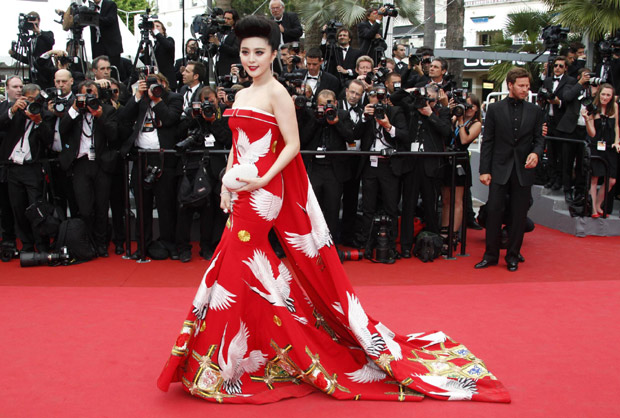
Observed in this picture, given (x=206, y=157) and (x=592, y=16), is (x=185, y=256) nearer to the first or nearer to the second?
(x=206, y=157)

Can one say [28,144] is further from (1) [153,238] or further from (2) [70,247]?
(1) [153,238]

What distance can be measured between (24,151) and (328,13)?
37.0 feet

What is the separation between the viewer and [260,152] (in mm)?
3402

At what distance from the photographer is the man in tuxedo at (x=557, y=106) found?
27.7 ft

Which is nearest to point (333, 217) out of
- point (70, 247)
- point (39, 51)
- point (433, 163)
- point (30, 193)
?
point (433, 163)

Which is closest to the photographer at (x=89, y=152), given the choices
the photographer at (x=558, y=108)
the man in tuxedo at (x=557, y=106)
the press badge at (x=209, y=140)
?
the press badge at (x=209, y=140)

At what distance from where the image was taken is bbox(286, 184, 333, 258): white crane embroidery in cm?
353

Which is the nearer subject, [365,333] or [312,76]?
[365,333]

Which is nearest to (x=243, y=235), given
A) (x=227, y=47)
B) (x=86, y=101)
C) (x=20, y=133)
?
(x=86, y=101)

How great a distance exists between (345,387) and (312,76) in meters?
5.11

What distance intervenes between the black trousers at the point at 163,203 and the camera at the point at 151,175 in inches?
4.2

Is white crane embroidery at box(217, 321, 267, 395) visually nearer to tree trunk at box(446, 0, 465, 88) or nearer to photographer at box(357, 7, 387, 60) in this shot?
photographer at box(357, 7, 387, 60)

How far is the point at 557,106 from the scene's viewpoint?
8.77 metres

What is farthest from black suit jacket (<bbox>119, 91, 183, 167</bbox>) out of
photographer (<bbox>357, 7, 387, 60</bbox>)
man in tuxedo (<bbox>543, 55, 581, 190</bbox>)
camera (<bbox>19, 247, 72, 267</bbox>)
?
man in tuxedo (<bbox>543, 55, 581, 190</bbox>)
